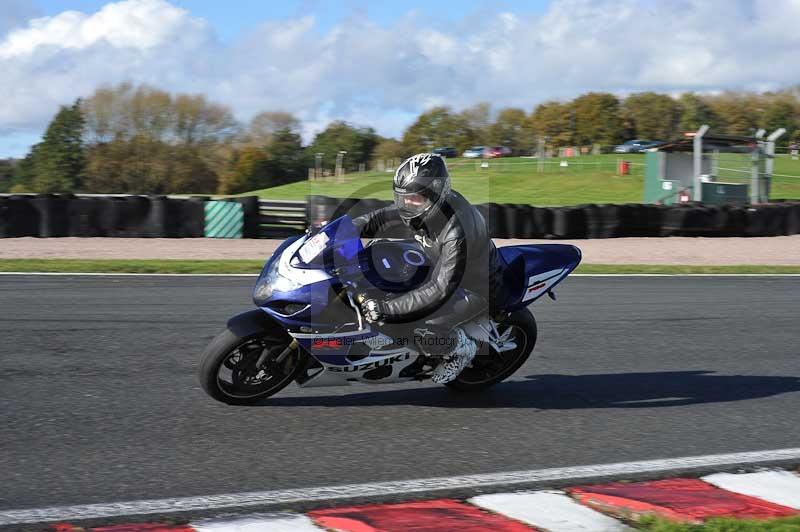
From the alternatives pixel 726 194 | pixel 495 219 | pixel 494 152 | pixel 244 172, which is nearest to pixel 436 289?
pixel 494 152

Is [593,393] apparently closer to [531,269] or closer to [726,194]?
[531,269]

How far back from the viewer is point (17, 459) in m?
4.42

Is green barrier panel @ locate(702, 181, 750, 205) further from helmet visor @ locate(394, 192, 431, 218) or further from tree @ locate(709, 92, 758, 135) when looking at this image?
tree @ locate(709, 92, 758, 135)

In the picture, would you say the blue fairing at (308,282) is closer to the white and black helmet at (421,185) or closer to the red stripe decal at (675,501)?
the white and black helmet at (421,185)

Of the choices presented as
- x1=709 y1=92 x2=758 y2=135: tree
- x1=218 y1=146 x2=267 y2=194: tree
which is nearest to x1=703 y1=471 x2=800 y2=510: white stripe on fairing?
x1=218 y1=146 x2=267 y2=194: tree

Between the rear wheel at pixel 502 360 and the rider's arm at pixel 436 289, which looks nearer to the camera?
the rider's arm at pixel 436 289

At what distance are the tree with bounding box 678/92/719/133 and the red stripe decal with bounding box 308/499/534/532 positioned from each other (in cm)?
8106

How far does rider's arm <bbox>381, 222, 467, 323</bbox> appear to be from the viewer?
530 cm

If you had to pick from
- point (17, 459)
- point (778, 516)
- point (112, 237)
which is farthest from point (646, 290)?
point (112, 237)

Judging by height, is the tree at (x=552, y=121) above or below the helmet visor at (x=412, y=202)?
above

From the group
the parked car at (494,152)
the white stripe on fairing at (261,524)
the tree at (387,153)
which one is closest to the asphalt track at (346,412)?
the white stripe on fairing at (261,524)

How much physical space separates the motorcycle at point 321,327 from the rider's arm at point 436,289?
0.31 feet

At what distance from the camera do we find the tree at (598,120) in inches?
3280

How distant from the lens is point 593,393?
6238 mm
